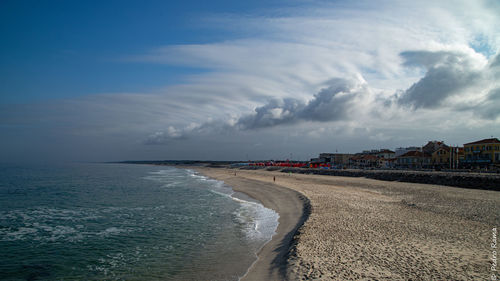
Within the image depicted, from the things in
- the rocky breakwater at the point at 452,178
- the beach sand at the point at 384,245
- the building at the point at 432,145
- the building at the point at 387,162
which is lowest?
the beach sand at the point at 384,245

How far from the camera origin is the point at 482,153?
5100 centimetres

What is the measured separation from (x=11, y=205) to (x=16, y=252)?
586 inches

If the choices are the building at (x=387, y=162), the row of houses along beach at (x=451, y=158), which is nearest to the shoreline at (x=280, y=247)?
the row of houses along beach at (x=451, y=158)

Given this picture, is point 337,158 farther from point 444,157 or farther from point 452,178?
point 452,178

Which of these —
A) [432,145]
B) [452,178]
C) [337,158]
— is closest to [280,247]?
[452,178]

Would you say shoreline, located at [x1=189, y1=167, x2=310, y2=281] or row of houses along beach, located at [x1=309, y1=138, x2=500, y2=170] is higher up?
row of houses along beach, located at [x1=309, y1=138, x2=500, y2=170]

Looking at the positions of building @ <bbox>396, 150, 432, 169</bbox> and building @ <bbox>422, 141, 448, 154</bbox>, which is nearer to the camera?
building @ <bbox>396, 150, 432, 169</bbox>

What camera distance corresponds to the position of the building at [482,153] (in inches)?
1907

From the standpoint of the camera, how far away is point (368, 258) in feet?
28.0

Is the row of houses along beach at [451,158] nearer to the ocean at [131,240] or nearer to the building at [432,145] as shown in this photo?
the building at [432,145]

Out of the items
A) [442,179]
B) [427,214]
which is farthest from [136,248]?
[442,179]

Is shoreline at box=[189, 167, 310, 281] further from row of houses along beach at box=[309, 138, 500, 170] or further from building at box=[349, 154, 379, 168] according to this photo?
building at box=[349, 154, 379, 168]

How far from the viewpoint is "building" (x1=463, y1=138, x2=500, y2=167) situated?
159 feet

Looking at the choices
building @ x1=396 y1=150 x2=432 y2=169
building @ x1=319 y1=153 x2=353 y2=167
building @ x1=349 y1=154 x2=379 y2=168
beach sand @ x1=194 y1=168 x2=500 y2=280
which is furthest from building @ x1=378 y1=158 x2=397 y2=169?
beach sand @ x1=194 y1=168 x2=500 y2=280
